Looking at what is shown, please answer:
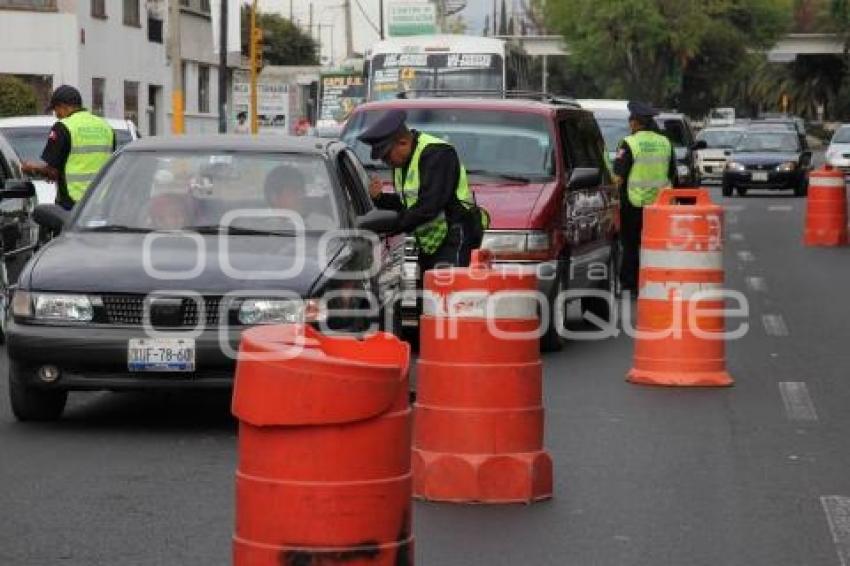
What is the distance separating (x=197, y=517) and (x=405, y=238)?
5456 mm

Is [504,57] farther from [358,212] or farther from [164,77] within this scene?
[164,77]

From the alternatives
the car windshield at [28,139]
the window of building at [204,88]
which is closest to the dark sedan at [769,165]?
the window of building at [204,88]

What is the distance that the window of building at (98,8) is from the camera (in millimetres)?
48031

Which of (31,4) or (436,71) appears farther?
(31,4)

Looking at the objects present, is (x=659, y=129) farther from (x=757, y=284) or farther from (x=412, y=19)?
(x=412, y=19)

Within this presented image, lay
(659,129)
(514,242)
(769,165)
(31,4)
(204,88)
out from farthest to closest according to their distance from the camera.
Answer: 1. (204,88)
2. (31,4)
3. (769,165)
4. (659,129)
5. (514,242)

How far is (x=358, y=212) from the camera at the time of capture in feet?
39.2

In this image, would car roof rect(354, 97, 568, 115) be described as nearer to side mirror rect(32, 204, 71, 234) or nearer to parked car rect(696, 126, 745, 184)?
side mirror rect(32, 204, 71, 234)

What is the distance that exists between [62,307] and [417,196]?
242 centimetres

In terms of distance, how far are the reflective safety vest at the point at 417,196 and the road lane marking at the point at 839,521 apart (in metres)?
3.79

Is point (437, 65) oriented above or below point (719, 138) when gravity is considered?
above

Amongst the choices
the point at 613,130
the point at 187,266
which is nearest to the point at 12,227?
the point at 187,266

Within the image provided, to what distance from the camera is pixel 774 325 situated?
16.9 meters

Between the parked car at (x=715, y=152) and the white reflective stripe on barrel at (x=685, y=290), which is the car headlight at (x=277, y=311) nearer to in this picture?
the white reflective stripe on barrel at (x=685, y=290)
